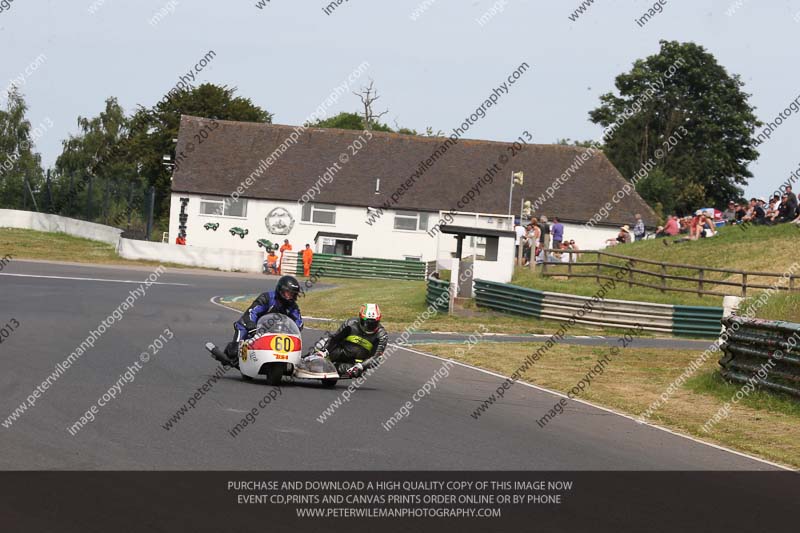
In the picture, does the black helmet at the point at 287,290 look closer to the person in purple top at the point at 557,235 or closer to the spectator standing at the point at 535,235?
the spectator standing at the point at 535,235

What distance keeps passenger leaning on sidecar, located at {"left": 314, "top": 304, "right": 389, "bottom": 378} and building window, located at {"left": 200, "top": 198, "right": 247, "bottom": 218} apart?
47.1 metres

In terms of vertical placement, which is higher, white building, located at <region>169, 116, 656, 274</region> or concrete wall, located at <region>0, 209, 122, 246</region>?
white building, located at <region>169, 116, 656, 274</region>

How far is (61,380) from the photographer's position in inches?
563

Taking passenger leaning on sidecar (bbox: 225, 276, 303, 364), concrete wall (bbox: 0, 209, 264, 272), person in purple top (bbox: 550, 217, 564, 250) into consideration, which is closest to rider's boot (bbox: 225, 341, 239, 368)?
passenger leaning on sidecar (bbox: 225, 276, 303, 364)

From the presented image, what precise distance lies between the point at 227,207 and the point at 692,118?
37.1 metres

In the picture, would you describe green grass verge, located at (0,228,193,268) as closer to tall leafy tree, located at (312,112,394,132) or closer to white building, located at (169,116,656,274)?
white building, located at (169,116,656,274)

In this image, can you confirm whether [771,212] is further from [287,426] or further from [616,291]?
[287,426]

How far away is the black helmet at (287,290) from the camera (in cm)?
1495

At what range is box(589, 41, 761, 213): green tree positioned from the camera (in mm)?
82188

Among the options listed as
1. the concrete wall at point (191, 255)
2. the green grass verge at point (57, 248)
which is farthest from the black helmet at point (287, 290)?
the concrete wall at point (191, 255)

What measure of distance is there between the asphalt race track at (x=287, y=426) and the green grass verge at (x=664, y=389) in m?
0.86
